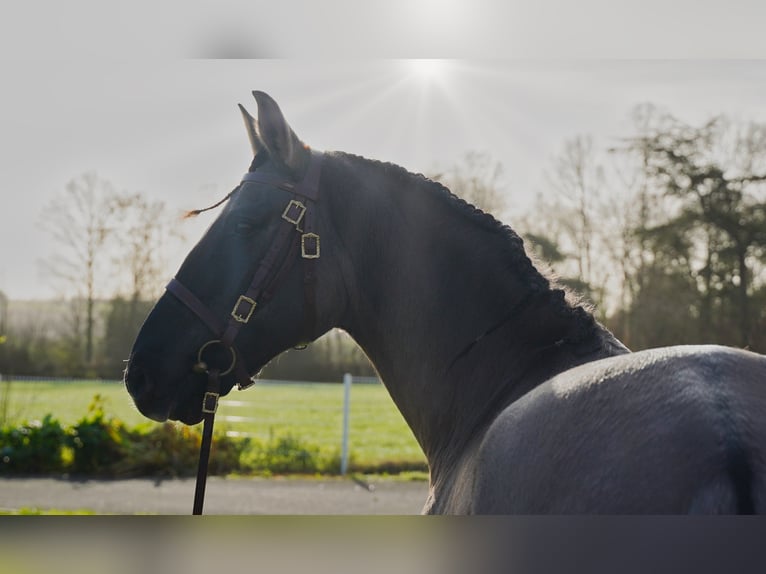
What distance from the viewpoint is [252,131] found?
2293 millimetres

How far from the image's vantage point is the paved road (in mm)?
7875

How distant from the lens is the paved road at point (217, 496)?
7.88m

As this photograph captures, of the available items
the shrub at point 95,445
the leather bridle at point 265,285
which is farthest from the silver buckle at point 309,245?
the shrub at point 95,445

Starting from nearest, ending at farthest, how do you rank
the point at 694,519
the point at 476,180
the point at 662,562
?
the point at 694,519 < the point at 662,562 < the point at 476,180

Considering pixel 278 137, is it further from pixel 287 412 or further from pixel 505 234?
pixel 287 412

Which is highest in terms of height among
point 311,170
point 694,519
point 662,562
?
point 311,170

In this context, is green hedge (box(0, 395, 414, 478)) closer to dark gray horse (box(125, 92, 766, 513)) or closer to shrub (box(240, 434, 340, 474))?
shrub (box(240, 434, 340, 474))

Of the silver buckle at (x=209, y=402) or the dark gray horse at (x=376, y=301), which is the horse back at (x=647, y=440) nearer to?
Result: the dark gray horse at (x=376, y=301)

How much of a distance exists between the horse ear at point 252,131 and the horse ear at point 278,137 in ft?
0.22

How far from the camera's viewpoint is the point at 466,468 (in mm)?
1781

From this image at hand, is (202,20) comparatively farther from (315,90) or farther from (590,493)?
(590,493)

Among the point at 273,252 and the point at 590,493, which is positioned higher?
the point at 273,252

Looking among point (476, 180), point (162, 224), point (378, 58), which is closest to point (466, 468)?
point (378, 58)

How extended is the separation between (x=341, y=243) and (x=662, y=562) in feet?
4.59
